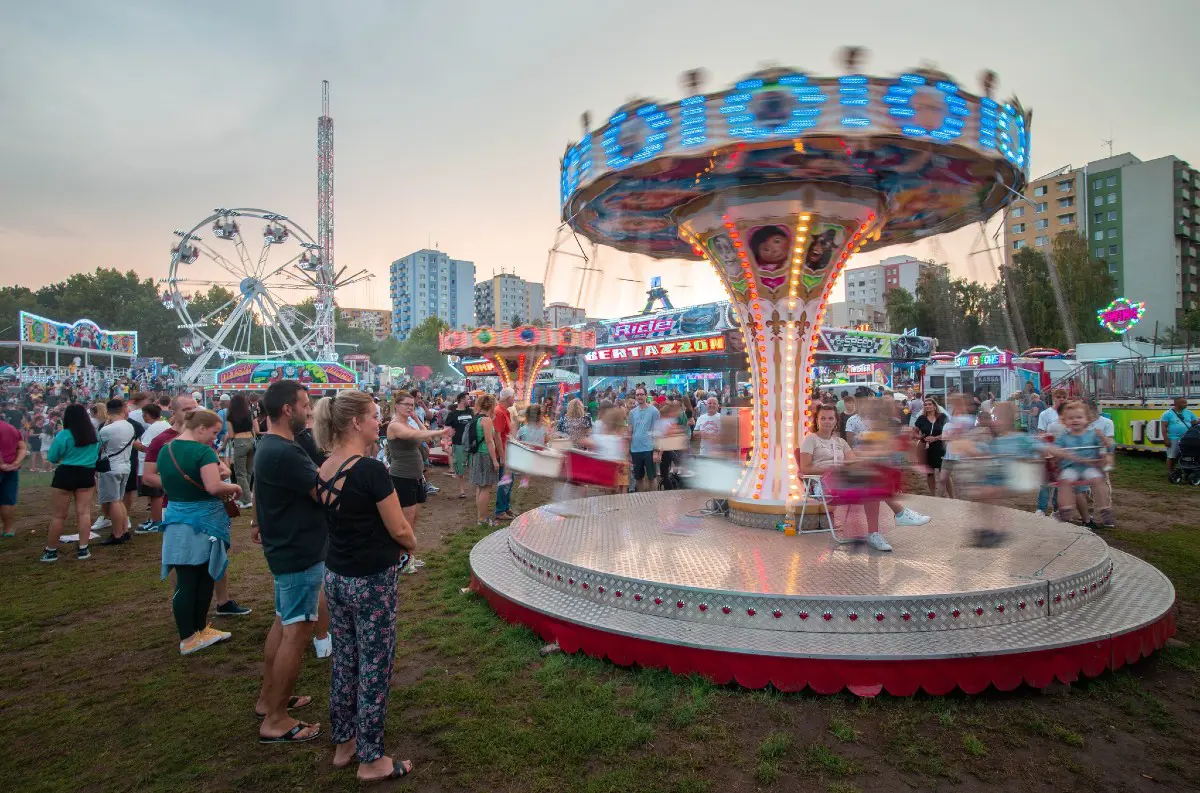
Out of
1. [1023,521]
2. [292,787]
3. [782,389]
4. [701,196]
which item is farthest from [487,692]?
[1023,521]

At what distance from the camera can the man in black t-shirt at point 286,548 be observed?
11.0 feet

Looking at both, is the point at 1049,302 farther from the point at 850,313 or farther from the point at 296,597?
the point at 850,313

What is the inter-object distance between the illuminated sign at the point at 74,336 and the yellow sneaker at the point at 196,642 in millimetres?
38026

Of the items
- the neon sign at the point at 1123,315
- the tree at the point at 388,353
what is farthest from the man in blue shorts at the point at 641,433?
the tree at the point at 388,353

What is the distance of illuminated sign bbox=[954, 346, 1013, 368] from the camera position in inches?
1013

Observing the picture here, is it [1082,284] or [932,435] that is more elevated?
[1082,284]

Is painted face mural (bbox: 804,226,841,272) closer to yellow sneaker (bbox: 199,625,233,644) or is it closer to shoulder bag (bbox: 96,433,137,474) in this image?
yellow sneaker (bbox: 199,625,233,644)

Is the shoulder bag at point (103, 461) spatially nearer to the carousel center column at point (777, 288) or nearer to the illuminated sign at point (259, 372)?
the carousel center column at point (777, 288)

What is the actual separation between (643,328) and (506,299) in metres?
121

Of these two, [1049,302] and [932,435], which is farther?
[1049,302]

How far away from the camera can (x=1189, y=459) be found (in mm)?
11766

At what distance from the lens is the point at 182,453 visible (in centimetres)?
443

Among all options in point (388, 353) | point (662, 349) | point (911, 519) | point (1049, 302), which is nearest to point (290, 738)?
point (911, 519)

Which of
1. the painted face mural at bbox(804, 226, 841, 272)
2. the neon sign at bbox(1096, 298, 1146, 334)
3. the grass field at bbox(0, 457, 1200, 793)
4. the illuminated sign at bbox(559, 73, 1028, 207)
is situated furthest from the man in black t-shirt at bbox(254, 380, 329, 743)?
the neon sign at bbox(1096, 298, 1146, 334)
